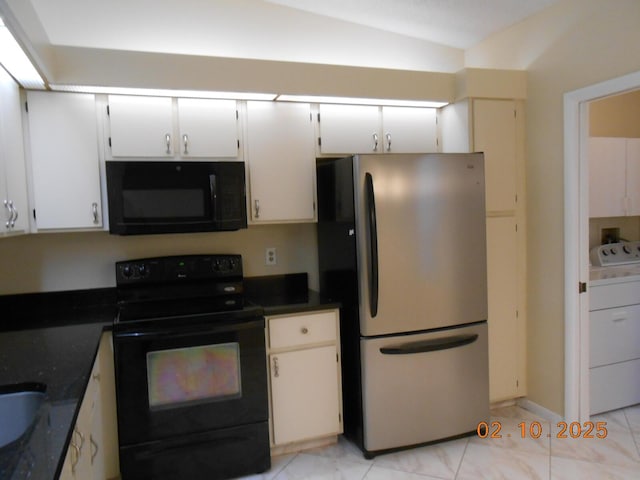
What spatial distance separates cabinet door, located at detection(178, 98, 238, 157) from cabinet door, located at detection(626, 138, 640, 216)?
2777mm

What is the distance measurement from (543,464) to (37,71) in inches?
119

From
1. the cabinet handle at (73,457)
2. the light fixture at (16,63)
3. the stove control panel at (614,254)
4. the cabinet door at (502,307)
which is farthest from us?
the stove control panel at (614,254)

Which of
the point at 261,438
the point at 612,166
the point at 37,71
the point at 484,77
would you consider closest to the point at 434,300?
the point at 261,438

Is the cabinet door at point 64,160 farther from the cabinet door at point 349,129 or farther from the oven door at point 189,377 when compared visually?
the cabinet door at point 349,129

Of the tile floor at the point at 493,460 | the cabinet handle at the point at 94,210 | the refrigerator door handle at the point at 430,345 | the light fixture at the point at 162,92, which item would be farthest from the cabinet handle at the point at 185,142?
the tile floor at the point at 493,460

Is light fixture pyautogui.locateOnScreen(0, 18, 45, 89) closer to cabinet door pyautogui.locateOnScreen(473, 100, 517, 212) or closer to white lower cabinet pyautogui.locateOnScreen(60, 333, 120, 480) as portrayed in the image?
white lower cabinet pyautogui.locateOnScreen(60, 333, 120, 480)

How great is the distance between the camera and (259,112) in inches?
101

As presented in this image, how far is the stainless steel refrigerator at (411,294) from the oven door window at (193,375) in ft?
2.16

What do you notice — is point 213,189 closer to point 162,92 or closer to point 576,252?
point 162,92

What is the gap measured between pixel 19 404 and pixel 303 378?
1.39 meters

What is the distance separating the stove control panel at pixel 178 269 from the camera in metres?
2.51

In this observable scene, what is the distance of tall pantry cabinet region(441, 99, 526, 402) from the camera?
276cm

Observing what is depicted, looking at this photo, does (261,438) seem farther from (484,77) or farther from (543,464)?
(484,77)

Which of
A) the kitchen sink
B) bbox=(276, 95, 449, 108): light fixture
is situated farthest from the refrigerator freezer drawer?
the kitchen sink
